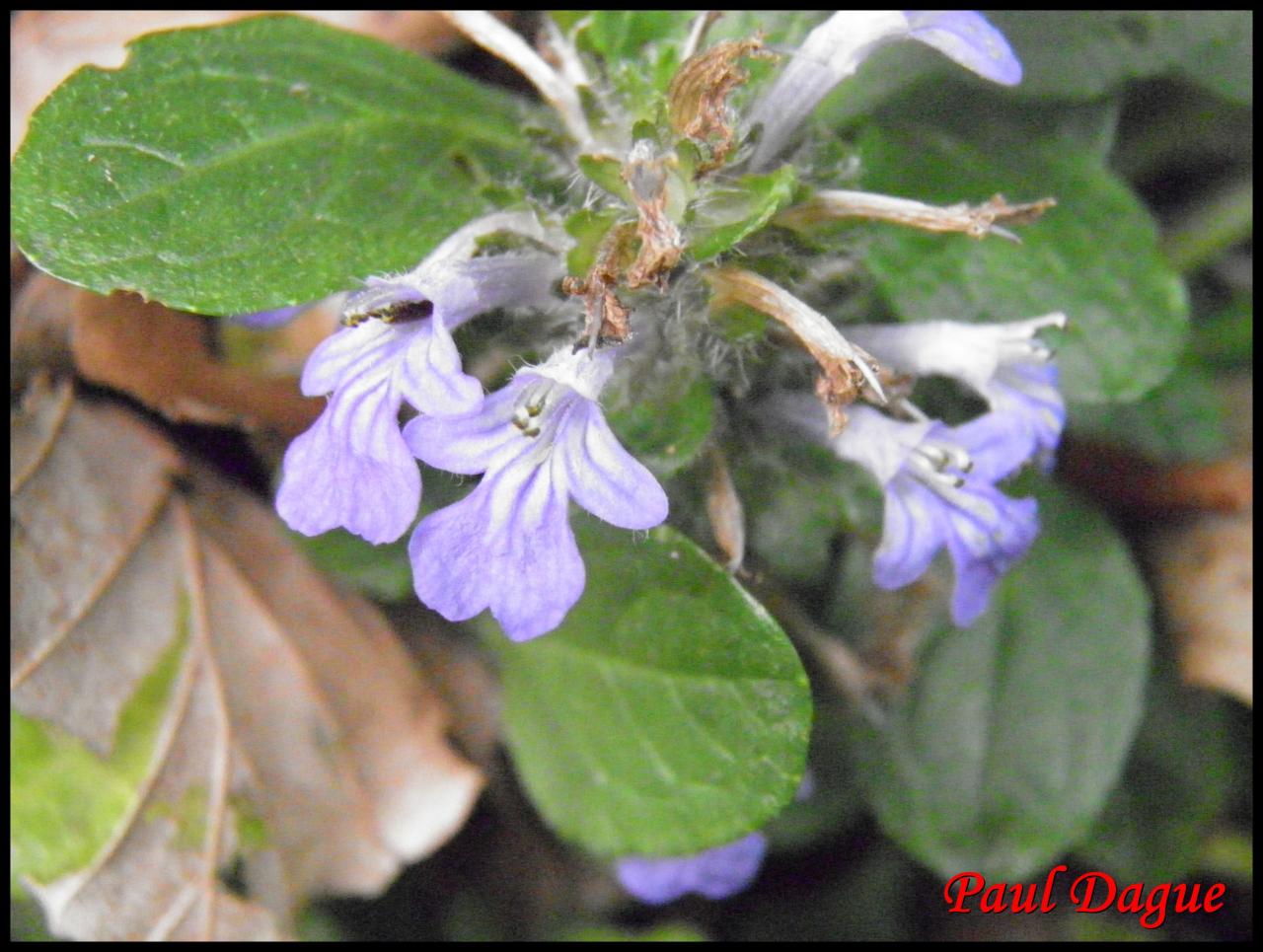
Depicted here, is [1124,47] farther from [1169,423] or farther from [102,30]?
[102,30]

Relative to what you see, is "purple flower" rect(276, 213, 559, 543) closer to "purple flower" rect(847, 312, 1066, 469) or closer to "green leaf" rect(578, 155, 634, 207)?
"green leaf" rect(578, 155, 634, 207)

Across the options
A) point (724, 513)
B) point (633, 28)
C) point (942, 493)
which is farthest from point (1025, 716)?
point (633, 28)

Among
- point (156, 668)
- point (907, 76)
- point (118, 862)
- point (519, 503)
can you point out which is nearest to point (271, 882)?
point (118, 862)

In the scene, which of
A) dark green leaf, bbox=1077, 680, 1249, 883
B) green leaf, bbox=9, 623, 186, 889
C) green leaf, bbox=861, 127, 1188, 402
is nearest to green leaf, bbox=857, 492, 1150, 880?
dark green leaf, bbox=1077, 680, 1249, 883

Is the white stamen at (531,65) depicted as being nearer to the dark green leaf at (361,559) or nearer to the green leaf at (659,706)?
the green leaf at (659,706)

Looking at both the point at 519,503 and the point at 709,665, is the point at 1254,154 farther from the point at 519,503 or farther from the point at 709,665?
the point at 519,503

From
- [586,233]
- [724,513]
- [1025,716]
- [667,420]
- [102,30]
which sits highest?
[586,233]
